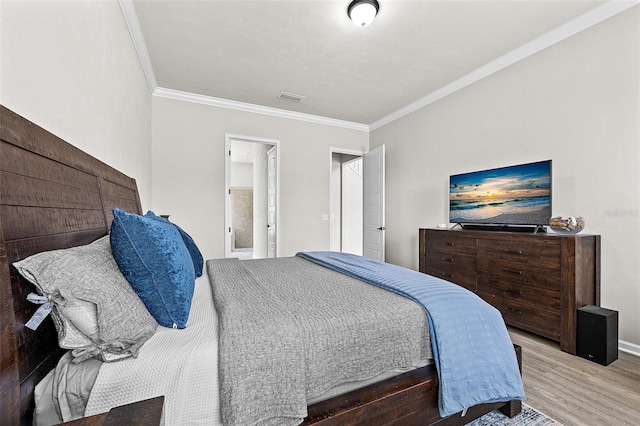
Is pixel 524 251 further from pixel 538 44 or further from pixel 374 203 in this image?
pixel 374 203

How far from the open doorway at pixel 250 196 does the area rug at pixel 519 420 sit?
3.61 metres

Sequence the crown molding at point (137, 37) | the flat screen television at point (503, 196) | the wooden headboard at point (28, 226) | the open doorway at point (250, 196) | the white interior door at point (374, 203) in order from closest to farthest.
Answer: the wooden headboard at point (28, 226), the crown molding at point (137, 37), the flat screen television at point (503, 196), the open doorway at point (250, 196), the white interior door at point (374, 203)

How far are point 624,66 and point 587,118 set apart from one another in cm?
42

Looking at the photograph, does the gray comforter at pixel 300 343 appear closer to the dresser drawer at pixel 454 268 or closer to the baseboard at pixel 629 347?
the dresser drawer at pixel 454 268

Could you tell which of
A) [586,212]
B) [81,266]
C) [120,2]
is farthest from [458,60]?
[81,266]

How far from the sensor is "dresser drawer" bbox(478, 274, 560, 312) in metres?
2.40

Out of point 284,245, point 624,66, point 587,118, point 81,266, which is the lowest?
point 284,245

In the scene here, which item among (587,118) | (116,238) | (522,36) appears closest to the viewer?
(116,238)

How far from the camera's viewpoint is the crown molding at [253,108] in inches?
158

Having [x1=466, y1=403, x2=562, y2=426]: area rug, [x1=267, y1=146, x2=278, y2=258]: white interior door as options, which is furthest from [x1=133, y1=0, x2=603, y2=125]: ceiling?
[x1=466, y1=403, x2=562, y2=426]: area rug

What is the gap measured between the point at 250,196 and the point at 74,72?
7.44m

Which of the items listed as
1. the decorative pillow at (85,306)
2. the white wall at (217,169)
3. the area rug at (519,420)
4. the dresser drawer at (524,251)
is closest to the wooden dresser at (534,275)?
the dresser drawer at (524,251)

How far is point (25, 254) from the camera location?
915 millimetres

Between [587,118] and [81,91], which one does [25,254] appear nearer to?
[81,91]
